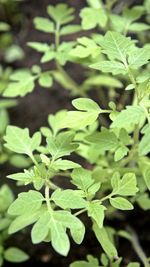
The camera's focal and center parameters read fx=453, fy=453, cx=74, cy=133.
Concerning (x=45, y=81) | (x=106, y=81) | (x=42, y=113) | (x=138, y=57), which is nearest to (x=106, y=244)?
(x=138, y=57)

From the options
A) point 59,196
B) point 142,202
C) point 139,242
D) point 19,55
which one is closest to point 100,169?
point 142,202

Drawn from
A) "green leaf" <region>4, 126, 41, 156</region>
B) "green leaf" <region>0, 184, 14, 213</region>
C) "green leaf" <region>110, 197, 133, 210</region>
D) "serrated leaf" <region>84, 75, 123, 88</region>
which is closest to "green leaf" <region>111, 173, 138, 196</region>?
"green leaf" <region>110, 197, 133, 210</region>

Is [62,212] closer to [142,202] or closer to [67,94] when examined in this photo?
[142,202]

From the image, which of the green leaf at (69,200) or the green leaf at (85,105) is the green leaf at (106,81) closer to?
the green leaf at (85,105)

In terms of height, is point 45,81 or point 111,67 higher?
point 111,67

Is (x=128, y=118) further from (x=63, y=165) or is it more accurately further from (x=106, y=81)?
(x=106, y=81)

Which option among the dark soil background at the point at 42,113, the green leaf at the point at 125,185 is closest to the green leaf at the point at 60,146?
the green leaf at the point at 125,185

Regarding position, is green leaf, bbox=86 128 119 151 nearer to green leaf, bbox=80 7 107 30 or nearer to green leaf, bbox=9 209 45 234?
green leaf, bbox=9 209 45 234
